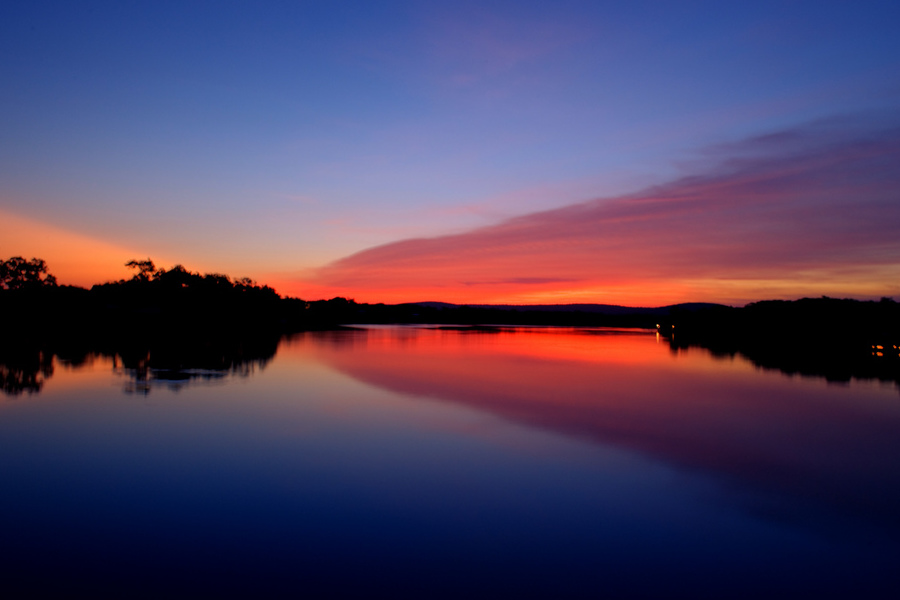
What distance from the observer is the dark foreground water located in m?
6.28

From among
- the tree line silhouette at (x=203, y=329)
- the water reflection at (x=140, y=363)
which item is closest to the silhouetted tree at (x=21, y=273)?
the tree line silhouette at (x=203, y=329)

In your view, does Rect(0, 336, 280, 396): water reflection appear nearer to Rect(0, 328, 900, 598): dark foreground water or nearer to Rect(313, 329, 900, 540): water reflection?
Rect(0, 328, 900, 598): dark foreground water

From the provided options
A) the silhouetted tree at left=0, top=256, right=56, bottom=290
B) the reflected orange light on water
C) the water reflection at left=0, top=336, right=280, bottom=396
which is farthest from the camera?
the silhouetted tree at left=0, top=256, right=56, bottom=290

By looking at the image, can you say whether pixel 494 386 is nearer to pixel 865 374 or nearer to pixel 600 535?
pixel 600 535

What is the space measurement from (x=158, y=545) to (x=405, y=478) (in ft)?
13.6

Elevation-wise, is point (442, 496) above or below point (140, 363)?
below

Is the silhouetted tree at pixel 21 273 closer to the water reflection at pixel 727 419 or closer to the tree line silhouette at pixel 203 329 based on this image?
the tree line silhouette at pixel 203 329

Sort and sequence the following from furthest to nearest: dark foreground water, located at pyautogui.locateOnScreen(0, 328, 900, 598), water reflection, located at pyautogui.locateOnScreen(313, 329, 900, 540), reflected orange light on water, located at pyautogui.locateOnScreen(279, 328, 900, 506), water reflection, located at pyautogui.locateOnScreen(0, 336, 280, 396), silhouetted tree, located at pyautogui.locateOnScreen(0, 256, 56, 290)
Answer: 1. silhouetted tree, located at pyautogui.locateOnScreen(0, 256, 56, 290)
2. water reflection, located at pyautogui.locateOnScreen(0, 336, 280, 396)
3. reflected orange light on water, located at pyautogui.locateOnScreen(279, 328, 900, 506)
4. water reflection, located at pyautogui.locateOnScreen(313, 329, 900, 540)
5. dark foreground water, located at pyautogui.locateOnScreen(0, 328, 900, 598)

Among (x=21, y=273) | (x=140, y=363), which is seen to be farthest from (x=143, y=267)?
(x=140, y=363)

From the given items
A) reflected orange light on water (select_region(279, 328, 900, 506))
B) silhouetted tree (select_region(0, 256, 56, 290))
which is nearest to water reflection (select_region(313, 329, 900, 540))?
reflected orange light on water (select_region(279, 328, 900, 506))

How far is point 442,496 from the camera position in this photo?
900cm

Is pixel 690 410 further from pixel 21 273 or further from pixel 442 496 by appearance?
pixel 21 273

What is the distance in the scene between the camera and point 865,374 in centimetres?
2675

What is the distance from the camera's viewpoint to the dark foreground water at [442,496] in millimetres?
6277
